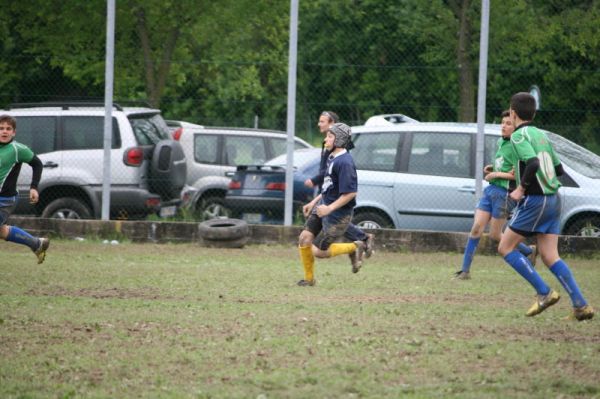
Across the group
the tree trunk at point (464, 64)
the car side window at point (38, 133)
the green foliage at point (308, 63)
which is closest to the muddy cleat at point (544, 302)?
the green foliage at point (308, 63)

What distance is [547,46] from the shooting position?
768 inches

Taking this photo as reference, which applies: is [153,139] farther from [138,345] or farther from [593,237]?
[138,345]

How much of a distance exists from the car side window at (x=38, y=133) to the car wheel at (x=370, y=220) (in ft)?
15.4

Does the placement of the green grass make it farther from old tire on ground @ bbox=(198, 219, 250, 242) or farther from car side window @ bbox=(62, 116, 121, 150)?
car side window @ bbox=(62, 116, 121, 150)

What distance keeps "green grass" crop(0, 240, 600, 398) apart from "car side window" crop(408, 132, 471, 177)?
3.17 metres

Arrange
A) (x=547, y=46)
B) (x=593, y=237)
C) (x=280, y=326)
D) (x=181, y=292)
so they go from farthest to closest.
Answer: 1. (x=547, y=46)
2. (x=593, y=237)
3. (x=181, y=292)
4. (x=280, y=326)

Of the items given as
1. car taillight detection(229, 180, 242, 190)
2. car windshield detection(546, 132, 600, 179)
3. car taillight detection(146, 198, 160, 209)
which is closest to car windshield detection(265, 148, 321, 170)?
car taillight detection(229, 180, 242, 190)

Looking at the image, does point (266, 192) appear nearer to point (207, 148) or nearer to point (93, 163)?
point (93, 163)

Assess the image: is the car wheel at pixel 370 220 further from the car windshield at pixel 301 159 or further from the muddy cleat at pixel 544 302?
the muddy cleat at pixel 544 302

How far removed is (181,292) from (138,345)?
136 inches

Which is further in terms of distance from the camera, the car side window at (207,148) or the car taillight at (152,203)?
the car side window at (207,148)

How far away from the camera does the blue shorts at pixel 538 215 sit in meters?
9.94

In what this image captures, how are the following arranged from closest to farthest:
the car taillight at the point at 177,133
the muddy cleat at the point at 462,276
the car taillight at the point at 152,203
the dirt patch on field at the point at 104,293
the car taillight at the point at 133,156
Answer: the dirt patch on field at the point at 104,293 < the muddy cleat at the point at 462,276 < the car taillight at the point at 133,156 < the car taillight at the point at 152,203 < the car taillight at the point at 177,133

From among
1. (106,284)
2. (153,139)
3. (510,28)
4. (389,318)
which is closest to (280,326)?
(389,318)
